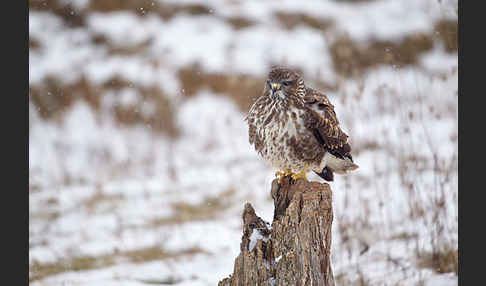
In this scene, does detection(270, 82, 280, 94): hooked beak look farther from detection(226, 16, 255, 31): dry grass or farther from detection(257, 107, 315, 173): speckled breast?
detection(226, 16, 255, 31): dry grass

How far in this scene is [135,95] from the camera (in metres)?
10.4

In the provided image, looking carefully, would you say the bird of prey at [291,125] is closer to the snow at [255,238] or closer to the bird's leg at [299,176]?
the bird's leg at [299,176]

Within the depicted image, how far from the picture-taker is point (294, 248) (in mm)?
2924

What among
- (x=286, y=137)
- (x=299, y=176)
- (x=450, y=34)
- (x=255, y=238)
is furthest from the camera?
(x=450, y=34)

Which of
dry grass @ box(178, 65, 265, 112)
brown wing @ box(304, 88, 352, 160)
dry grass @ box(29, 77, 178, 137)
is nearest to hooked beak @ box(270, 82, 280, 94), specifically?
brown wing @ box(304, 88, 352, 160)

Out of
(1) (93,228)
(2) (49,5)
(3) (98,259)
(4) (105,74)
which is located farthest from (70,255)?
(2) (49,5)

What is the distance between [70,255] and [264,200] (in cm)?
273

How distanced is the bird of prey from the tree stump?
521mm

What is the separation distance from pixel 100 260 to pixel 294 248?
136 inches

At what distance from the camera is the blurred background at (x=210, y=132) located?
16.8 feet

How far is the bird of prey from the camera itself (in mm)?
3475

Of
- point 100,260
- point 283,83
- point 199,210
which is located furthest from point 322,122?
point 199,210

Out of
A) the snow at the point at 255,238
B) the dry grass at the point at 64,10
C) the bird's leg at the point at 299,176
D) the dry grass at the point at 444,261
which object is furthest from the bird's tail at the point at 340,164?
the dry grass at the point at 64,10

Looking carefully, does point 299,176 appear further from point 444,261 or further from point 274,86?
point 444,261
